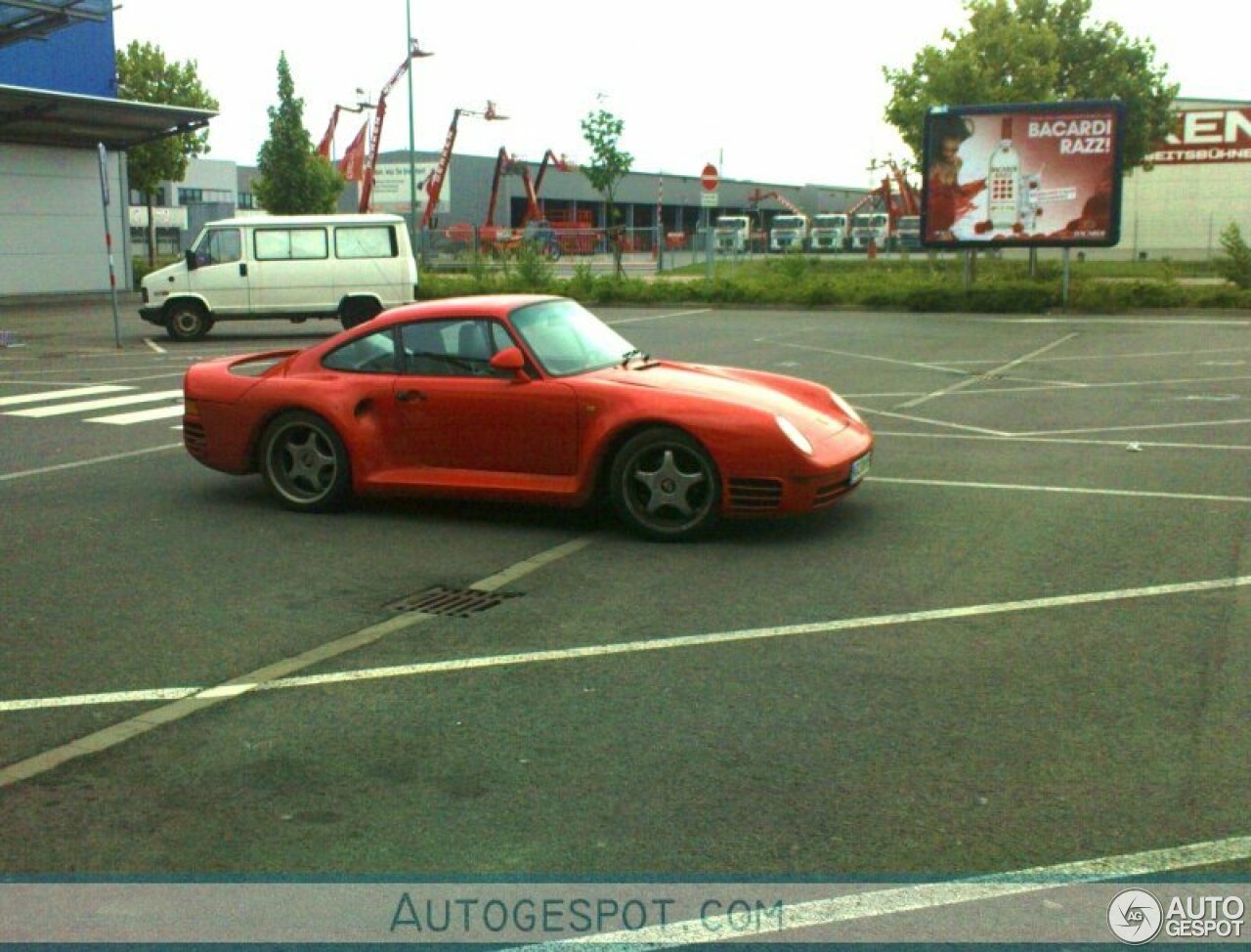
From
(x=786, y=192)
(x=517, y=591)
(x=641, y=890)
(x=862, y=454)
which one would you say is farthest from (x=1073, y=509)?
(x=786, y=192)

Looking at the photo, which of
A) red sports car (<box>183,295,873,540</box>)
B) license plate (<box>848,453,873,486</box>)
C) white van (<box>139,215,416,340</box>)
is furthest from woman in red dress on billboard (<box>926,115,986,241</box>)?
license plate (<box>848,453,873,486</box>)

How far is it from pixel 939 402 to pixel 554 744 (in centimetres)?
1047

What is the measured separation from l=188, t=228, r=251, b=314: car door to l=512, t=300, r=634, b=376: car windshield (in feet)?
55.9

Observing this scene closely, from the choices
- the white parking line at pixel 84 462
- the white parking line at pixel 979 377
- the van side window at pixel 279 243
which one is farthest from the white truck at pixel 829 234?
the white parking line at pixel 84 462

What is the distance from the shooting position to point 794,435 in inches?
309

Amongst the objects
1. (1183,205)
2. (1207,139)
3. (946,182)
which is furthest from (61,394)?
(1207,139)

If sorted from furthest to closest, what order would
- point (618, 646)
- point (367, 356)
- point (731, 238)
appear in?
point (731, 238), point (367, 356), point (618, 646)

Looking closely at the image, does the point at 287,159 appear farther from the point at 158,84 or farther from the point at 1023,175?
the point at 1023,175

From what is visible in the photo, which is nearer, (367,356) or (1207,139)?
(367,356)

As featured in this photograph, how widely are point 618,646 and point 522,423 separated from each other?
262 cm

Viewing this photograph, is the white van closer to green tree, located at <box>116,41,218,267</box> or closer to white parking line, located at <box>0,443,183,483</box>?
white parking line, located at <box>0,443,183,483</box>

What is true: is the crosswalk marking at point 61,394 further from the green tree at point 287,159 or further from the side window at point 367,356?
the green tree at point 287,159

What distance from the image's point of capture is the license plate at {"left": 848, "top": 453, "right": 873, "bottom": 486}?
8.16 m

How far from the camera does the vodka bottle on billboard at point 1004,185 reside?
29.5m
